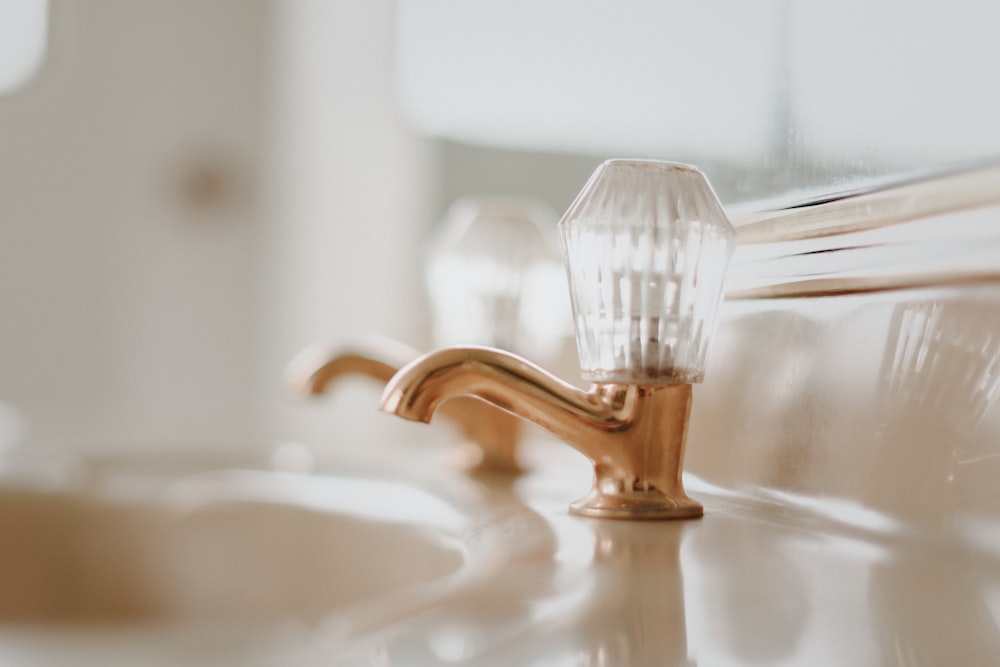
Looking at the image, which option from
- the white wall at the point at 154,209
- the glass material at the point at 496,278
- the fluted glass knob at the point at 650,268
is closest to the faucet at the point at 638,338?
the fluted glass knob at the point at 650,268

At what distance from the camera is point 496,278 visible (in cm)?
75

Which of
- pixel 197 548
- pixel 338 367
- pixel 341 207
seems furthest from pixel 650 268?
pixel 341 207

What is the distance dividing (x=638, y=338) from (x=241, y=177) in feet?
4.64

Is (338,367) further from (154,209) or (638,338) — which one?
(154,209)

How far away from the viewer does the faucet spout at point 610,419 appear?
468 mm

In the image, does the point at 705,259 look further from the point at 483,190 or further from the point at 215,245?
the point at 215,245

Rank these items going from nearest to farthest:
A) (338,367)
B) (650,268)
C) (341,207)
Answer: (650,268) → (338,367) → (341,207)

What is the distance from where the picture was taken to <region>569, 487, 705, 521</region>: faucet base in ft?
1.57

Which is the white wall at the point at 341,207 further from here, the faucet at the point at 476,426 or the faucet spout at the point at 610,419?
the faucet spout at the point at 610,419

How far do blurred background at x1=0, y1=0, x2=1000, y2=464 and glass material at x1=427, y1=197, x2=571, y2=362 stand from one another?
0.11 metres

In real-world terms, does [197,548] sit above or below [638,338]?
below

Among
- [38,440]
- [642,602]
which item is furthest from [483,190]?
[642,602]

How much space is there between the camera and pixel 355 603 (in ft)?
1.96

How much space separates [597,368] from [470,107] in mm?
735
